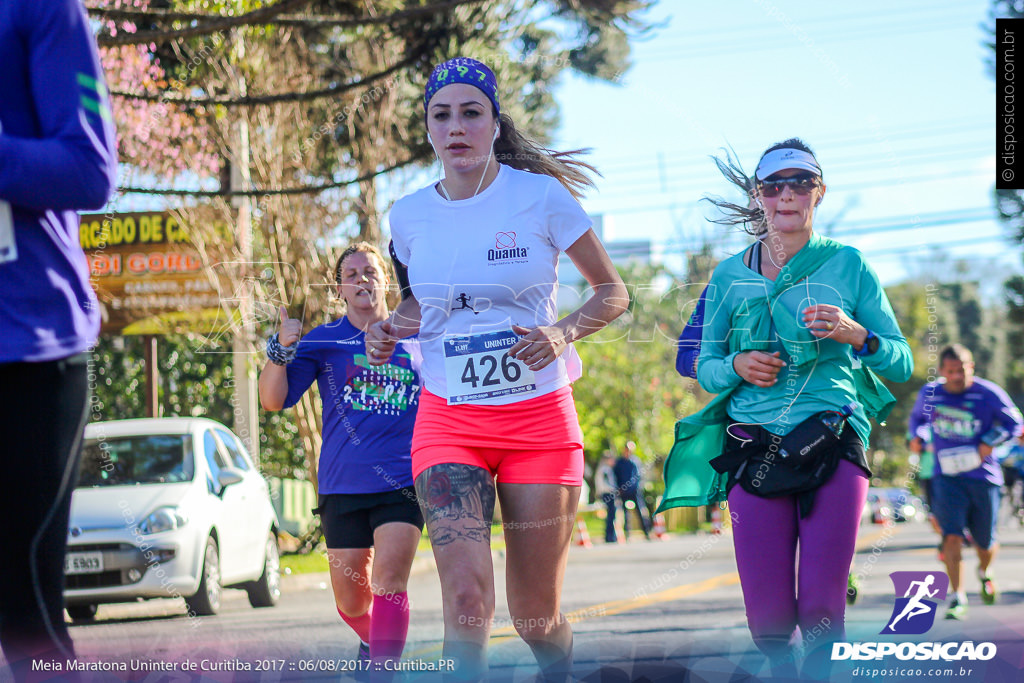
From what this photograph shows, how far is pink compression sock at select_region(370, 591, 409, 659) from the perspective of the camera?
15.9 ft

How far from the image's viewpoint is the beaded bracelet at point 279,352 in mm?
5078

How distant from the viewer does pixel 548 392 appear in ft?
A: 12.2

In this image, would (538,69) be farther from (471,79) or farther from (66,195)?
(66,195)

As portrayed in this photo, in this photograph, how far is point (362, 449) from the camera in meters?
5.13

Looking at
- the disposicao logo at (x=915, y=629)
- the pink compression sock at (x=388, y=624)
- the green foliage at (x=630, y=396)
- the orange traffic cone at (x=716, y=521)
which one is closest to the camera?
the disposicao logo at (x=915, y=629)

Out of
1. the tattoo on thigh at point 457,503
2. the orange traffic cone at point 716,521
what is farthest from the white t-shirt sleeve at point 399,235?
the orange traffic cone at point 716,521

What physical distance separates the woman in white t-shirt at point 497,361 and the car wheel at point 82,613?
20.0ft

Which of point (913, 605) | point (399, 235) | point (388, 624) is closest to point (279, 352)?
point (388, 624)

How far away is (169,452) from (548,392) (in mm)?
5912

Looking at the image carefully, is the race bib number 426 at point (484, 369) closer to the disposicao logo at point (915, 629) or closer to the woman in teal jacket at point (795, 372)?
the woman in teal jacket at point (795, 372)

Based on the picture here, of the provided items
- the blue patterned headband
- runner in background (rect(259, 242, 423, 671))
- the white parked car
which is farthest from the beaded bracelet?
the white parked car

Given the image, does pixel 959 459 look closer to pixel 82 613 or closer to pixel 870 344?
pixel 870 344

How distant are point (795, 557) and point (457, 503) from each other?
1243 millimetres

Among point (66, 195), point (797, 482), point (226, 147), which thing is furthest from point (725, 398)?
point (226, 147)
